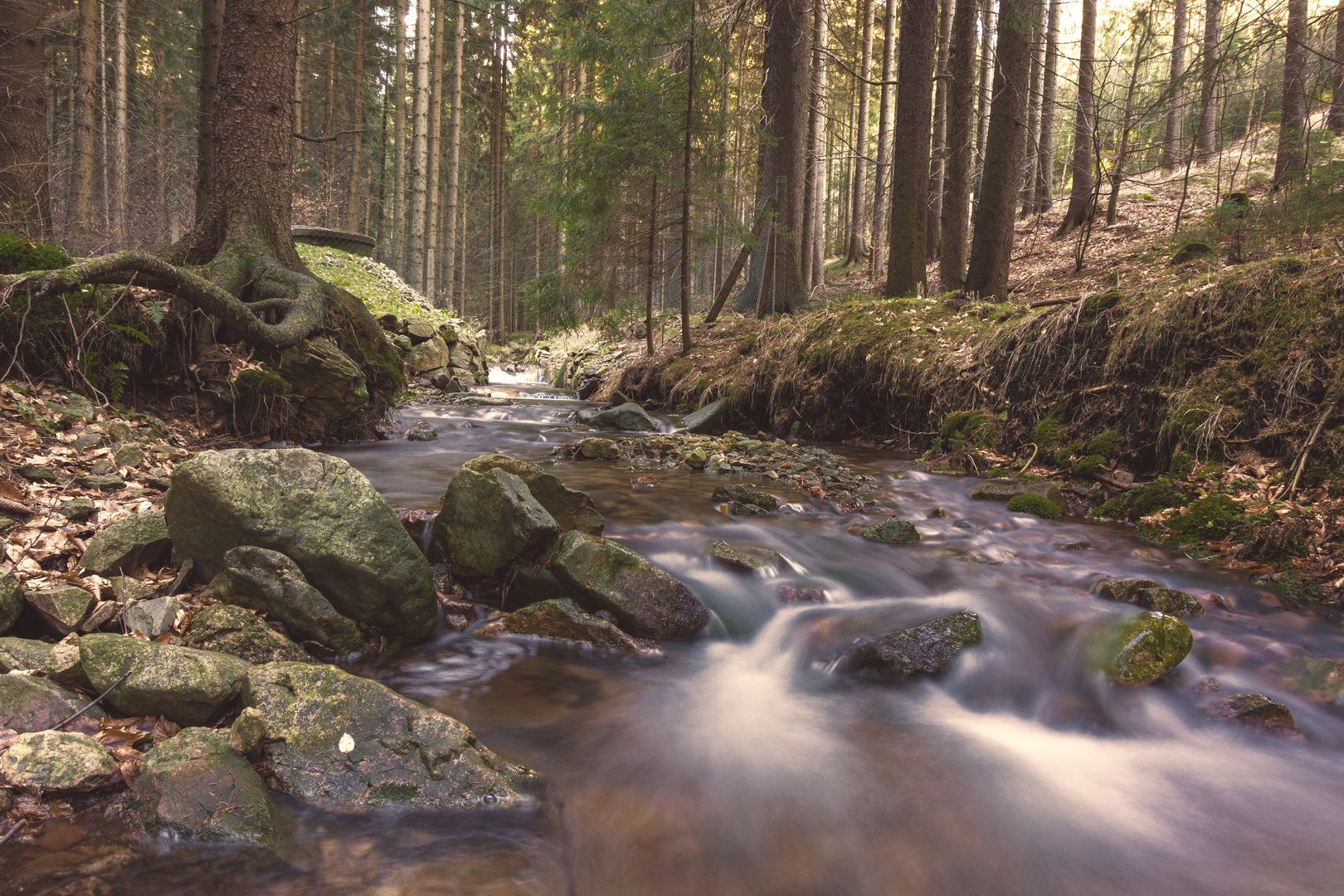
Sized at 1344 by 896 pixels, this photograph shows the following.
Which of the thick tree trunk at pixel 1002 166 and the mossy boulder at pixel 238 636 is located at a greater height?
the thick tree trunk at pixel 1002 166

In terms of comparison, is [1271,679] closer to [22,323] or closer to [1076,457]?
[1076,457]

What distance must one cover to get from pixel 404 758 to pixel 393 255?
104 ft

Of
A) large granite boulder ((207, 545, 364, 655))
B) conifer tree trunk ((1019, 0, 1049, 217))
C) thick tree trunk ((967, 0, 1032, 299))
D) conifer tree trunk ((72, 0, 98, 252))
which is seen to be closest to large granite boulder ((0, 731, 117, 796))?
large granite boulder ((207, 545, 364, 655))

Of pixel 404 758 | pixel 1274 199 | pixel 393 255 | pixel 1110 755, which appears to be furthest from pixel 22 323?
pixel 393 255

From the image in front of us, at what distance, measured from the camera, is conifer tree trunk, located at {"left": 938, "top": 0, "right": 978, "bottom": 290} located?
10656mm

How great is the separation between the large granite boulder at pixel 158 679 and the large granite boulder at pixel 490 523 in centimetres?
158

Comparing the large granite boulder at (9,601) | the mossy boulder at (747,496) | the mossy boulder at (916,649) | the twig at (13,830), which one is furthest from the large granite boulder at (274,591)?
the mossy boulder at (747,496)

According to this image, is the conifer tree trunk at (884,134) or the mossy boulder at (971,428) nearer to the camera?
the mossy boulder at (971,428)

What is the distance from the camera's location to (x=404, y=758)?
2273mm

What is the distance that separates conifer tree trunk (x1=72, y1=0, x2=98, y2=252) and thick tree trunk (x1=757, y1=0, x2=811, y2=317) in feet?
47.4

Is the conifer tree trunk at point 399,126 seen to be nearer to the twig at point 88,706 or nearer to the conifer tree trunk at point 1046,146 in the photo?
the conifer tree trunk at point 1046,146

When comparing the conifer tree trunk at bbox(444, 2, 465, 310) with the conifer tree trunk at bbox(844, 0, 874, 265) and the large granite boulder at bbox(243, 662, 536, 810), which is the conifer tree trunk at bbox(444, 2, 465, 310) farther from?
the large granite boulder at bbox(243, 662, 536, 810)

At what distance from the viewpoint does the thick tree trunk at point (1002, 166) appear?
8.74 meters

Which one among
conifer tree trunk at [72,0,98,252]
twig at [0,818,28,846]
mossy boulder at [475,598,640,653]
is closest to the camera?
twig at [0,818,28,846]
